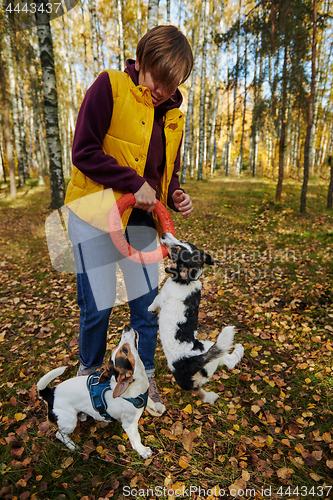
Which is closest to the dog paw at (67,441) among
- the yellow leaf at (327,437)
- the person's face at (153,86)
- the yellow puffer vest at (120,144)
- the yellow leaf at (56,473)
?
the yellow leaf at (56,473)

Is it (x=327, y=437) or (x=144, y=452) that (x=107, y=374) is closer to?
(x=144, y=452)

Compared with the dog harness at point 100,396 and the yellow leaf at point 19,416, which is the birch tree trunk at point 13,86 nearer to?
the yellow leaf at point 19,416

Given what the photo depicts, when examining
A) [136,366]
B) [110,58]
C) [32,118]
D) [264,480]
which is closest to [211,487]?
[264,480]

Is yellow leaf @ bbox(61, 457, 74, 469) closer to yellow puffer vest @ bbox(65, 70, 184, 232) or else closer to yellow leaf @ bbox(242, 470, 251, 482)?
yellow leaf @ bbox(242, 470, 251, 482)

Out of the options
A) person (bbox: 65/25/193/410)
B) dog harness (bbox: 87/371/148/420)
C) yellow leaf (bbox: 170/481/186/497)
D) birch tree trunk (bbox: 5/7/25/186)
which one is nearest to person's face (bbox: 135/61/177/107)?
person (bbox: 65/25/193/410)

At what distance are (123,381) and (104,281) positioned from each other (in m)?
0.85

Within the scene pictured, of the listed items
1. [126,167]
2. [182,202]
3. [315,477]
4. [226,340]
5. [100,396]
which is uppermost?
[126,167]

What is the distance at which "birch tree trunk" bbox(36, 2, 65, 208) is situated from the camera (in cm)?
902

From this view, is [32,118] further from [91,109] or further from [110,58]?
[91,109]

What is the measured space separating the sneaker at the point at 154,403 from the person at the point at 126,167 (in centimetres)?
87

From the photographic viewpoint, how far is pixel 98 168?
1785 millimetres

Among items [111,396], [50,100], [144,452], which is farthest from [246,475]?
[50,100]

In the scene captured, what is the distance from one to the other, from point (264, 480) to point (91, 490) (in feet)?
5.32

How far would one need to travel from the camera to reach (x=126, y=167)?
1829 millimetres
